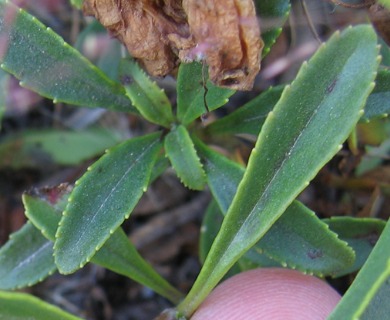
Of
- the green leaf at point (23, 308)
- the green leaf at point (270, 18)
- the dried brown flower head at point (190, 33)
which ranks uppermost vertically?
the dried brown flower head at point (190, 33)

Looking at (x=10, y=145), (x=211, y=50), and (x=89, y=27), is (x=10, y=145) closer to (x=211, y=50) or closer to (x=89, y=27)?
(x=89, y=27)

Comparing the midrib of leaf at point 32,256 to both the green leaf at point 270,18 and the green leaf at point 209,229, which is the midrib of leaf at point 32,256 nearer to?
the green leaf at point 209,229

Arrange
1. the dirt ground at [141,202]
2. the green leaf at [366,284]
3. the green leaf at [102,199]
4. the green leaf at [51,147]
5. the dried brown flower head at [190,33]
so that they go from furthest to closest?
the green leaf at [51,147], the dirt ground at [141,202], the green leaf at [102,199], the dried brown flower head at [190,33], the green leaf at [366,284]

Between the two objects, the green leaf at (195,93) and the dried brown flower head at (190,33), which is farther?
the green leaf at (195,93)

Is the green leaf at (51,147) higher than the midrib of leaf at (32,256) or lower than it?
lower

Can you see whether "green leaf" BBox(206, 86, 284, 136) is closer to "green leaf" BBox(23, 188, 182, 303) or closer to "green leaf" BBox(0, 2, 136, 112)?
"green leaf" BBox(0, 2, 136, 112)

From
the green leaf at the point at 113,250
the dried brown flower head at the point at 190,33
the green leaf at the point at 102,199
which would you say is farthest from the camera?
Result: the green leaf at the point at 113,250

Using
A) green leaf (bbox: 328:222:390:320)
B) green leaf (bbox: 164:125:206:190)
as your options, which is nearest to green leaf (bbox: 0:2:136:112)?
green leaf (bbox: 164:125:206:190)

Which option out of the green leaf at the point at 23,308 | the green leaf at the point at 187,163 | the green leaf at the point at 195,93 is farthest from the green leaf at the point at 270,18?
the green leaf at the point at 23,308
